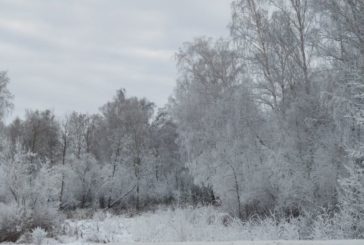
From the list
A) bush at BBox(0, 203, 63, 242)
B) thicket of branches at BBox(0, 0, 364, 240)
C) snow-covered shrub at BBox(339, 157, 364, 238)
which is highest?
thicket of branches at BBox(0, 0, 364, 240)

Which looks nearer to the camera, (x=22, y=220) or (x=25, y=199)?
(x=22, y=220)

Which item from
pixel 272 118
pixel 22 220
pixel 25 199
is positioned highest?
pixel 272 118

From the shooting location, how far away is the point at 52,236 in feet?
48.4

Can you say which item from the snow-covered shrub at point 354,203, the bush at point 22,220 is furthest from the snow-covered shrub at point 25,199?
the snow-covered shrub at point 354,203

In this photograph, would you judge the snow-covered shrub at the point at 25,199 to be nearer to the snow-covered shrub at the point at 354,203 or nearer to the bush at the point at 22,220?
the bush at the point at 22,220

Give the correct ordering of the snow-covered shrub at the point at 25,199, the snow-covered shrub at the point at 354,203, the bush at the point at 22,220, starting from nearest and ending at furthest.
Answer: the snow-covered shrub at the point at 354,203 → the bush at the point at 22,220 → the snow-covered shrub at the point at 25,199

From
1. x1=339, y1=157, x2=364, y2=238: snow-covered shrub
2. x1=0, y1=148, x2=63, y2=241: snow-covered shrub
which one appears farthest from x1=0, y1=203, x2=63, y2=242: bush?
x1=339, y1=157, x2=364, y2=238: snow-covered shrub

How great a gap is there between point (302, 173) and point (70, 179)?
26252 mm

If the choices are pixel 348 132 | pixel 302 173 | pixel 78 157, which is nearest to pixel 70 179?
pixel 78 157

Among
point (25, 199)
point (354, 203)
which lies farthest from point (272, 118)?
point (25, 199)

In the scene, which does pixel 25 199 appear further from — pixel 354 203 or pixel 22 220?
pixel 354 203

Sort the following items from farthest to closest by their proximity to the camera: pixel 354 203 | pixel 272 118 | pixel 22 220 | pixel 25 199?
pixel 272 118
pixel 25 199
pixel 22 220
pixel 354 203

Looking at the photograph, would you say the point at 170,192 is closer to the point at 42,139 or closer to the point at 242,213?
the point at 42,139

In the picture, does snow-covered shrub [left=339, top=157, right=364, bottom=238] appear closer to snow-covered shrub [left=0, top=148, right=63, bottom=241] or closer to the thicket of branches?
the thicket of branches
